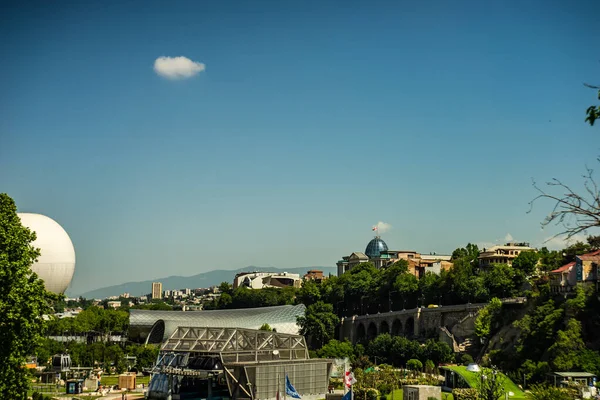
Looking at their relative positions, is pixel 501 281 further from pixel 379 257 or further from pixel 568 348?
pixel 379 257

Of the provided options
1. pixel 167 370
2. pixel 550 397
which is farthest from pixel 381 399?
pixel 550 397

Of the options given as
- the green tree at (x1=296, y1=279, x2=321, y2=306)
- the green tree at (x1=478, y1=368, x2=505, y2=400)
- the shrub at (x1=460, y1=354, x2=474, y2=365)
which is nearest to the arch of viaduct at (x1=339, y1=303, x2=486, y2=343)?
the shrub at (x1=460, y1=354, x2=474, y2=365)

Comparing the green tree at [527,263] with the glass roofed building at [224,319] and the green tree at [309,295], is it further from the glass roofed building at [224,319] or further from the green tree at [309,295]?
the green tree at [309,295]

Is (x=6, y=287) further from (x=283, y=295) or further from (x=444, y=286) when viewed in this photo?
(x=283, y=295)

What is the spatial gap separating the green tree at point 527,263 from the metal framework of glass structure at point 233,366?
38.3 meters

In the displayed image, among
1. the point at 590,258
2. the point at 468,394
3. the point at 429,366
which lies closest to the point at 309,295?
the point at 429,366

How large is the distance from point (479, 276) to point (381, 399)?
4361cm

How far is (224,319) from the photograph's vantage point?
126 metres

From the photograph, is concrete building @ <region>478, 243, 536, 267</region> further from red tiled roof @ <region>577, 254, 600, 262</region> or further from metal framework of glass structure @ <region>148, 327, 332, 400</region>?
metal framework of glass structure @ <region>148, 327, 332, 400</region>

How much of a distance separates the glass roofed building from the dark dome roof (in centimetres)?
4662

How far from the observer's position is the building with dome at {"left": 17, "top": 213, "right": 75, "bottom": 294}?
85688 millimetres

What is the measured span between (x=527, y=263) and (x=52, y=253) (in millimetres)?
57949

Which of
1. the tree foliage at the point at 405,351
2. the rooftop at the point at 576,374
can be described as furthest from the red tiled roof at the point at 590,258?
the tree foliage at the point at 405,351

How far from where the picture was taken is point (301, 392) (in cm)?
5712
